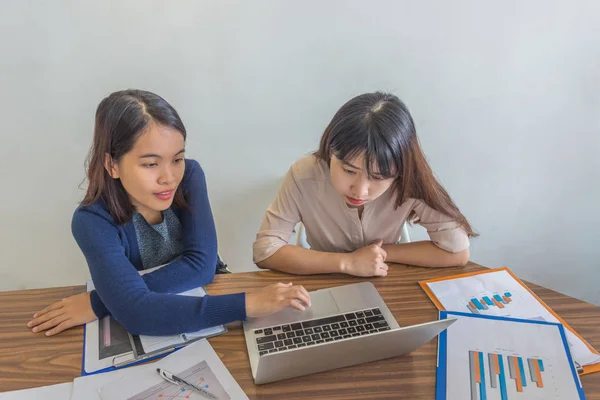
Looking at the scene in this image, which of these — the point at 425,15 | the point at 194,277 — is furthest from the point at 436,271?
the point at 425,15

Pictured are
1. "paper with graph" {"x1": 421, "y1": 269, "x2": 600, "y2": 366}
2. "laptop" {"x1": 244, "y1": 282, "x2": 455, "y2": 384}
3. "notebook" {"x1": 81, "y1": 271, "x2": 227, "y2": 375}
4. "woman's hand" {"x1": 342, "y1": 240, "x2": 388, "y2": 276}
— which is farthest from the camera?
"woman's hand" {"x1": 342, "y1": 240, "x2": 388, "y2": 276}

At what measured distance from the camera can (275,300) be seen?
0.92m

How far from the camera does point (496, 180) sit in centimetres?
177

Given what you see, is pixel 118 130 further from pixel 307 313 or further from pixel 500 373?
pixel 500 373

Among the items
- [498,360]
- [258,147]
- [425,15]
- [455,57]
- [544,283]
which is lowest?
[544,283]

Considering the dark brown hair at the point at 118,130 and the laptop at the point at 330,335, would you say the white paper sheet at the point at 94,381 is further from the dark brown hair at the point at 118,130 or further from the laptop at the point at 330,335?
the dark brown hair at the point at 118,130

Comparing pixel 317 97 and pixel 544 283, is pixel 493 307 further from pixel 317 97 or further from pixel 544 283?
pixel 544 283

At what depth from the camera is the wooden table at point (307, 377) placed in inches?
30.2

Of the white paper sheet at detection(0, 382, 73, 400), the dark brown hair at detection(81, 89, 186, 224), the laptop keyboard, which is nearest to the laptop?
the laptop keyboard

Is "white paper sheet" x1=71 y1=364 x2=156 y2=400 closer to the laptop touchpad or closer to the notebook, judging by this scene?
the notebook

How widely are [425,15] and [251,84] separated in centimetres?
64

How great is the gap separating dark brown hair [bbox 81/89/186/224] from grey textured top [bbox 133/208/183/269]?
0.20ft

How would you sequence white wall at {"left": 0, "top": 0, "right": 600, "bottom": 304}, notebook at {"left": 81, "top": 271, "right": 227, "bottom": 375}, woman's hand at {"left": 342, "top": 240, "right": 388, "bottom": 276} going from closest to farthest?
notebook at {"left": 81, "top": 271, "right": 227, "bottom": 375}
woman's hand at {"left": 342, "top": 240, "right": 388, "bottom": 276}
white wall at {"left": 0, "top": 0, "right": 600, "bottom": 304}

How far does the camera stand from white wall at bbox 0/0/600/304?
4.55 feet
